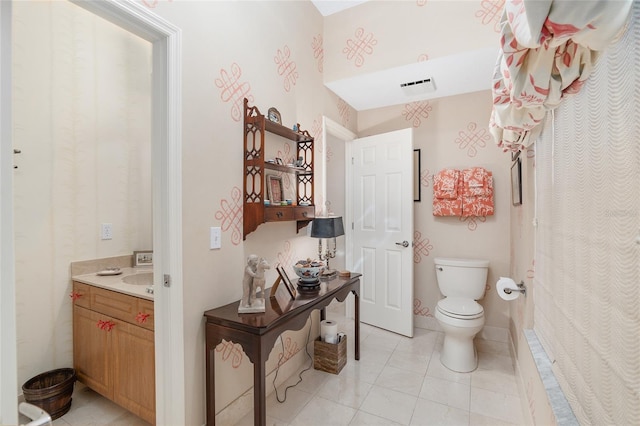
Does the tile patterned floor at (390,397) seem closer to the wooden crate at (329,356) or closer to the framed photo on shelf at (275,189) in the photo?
the wooden crate at (329,356)

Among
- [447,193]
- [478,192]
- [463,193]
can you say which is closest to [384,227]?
[447,193]

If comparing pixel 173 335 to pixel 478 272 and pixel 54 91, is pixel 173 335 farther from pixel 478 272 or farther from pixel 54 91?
pixel 478 272

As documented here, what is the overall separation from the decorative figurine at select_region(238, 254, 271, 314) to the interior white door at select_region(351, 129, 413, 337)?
5.93 ft

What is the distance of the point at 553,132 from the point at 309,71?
1.89 metres

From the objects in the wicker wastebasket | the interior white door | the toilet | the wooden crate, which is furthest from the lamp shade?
the wicker wastebasket

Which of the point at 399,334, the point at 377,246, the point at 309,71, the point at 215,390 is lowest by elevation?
the point at 399,334

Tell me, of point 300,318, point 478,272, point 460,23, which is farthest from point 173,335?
point 460,23

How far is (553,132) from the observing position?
1.24m

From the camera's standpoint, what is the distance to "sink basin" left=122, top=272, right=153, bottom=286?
2043mm

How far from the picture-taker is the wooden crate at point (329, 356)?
229cm

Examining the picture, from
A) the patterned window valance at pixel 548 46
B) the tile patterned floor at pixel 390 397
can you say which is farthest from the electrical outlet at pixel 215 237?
the patterned window valance at pixel 548 46

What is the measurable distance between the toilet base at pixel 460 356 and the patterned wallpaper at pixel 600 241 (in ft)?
3.92

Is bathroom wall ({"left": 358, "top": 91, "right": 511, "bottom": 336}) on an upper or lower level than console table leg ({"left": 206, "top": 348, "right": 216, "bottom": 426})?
upper

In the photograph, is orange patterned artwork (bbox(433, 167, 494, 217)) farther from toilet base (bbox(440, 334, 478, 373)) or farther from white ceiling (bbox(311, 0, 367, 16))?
white ceiling (bbox(311, 0, 367, 16))
